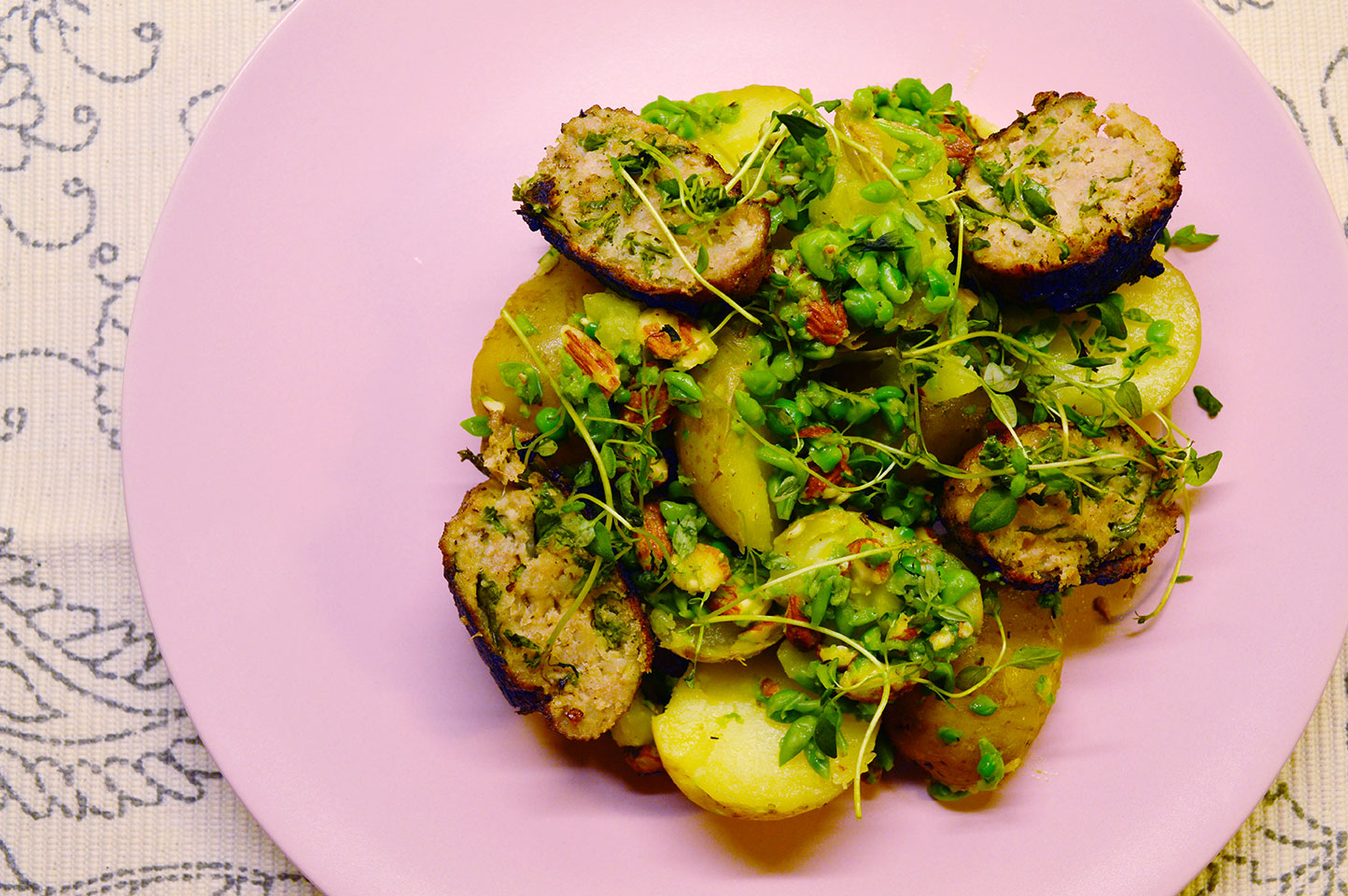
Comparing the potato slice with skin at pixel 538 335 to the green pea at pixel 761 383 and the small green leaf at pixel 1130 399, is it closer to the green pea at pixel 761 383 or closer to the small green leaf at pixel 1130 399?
the green pea at pixel 761 383

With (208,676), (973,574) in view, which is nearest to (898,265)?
(973,574)

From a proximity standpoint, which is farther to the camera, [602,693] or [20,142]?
[20,142]

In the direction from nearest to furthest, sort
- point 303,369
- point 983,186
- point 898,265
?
point 898,265, point 983,186, point 303,369

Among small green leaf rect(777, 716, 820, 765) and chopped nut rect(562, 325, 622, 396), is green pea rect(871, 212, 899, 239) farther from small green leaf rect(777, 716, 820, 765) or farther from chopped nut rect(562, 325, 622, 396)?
small green leaf rect(777, 716, 820, 765)

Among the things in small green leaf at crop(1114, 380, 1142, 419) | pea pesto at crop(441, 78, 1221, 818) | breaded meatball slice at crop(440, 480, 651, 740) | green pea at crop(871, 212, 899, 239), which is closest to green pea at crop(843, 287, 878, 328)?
pea pesto at crop(441, 78, 1221, 818)

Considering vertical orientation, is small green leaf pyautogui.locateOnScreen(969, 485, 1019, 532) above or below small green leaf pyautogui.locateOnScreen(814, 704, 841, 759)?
above

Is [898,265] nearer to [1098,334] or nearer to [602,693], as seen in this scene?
[1098,334]

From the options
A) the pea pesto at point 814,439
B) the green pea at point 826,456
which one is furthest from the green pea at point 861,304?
the green pea at point 826,456

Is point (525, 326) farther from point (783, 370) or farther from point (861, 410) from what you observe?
point (861, 410)
